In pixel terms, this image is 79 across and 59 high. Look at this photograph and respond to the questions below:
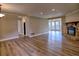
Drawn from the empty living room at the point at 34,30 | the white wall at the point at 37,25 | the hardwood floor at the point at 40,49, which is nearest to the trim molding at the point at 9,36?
the empty living room at the point at 34,30

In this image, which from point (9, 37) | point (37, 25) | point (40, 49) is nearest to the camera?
point (40, 49)

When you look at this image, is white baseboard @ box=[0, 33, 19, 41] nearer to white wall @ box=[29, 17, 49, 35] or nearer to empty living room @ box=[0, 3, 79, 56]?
empty living room @ box=[0, 3, 79, 56]

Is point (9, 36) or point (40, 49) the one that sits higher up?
point (9, 36)

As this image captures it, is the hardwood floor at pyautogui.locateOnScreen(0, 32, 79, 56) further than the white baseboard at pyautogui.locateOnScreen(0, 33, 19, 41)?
No

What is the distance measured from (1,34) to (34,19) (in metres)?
4.04

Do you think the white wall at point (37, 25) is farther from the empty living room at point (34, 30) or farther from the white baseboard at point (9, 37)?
the white baseboard at point (9, 37)

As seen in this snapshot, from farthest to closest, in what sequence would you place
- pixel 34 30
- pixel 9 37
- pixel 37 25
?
pixel 37 25
pixel 34 30
pixel 9 37

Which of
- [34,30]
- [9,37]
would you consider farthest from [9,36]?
[34,30]

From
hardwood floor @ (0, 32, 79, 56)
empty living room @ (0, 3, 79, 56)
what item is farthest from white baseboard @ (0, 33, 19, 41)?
hardwood floor @ (0, 32, 79, 56)

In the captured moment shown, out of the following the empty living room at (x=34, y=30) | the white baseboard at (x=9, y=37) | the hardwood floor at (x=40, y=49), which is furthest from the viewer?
the white baseboard at (x=9, y=37)

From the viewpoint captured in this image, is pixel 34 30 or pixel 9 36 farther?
pixel 34 30

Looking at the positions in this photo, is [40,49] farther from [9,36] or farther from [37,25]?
[37,25]

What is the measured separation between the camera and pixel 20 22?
11414 millimetres

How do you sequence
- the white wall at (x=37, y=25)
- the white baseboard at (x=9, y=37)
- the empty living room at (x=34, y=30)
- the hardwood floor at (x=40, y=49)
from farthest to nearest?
1. the white wall at (x=37, y=25)
2. the white baseboard at (x=9, y=37)
3. the empty living room at (x=34, y=30)
4. the hardwood floor at (x=40, y=49)
